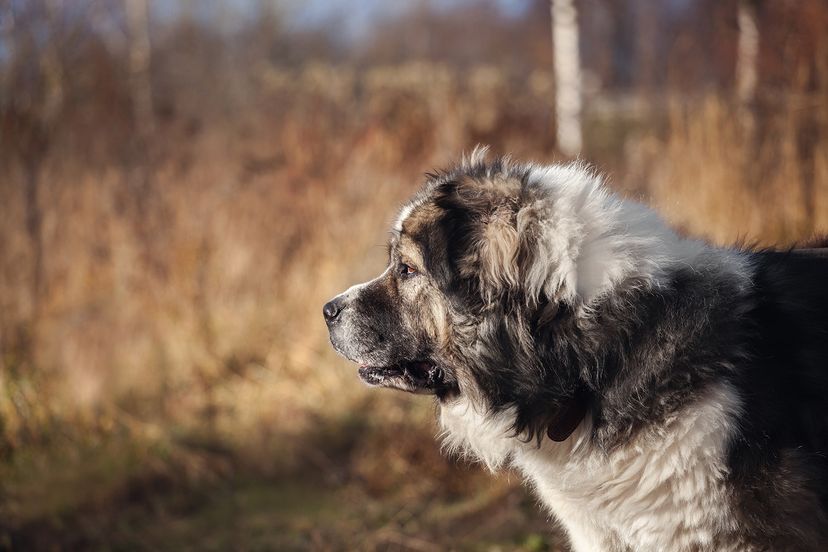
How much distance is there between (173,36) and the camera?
19.0 metres

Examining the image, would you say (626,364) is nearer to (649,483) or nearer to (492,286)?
(649,483)

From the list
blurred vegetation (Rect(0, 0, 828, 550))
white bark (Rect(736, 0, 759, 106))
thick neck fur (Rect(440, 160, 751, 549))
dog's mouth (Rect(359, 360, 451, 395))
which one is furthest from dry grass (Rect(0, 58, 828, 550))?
thick neck fur (Rect(440, 160, 751, 549))

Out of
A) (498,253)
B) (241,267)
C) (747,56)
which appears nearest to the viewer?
(498,253)

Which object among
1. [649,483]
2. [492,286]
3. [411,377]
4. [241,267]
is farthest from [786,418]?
[241,267]

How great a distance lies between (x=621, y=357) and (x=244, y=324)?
5038mm

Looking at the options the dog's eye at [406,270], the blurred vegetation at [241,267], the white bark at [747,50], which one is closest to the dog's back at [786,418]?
the dog's eye at [406,270]

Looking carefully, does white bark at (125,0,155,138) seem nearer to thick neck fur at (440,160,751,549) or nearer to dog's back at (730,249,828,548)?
thick neck fur at (440,160,751,549)

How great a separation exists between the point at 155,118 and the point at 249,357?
2.93m

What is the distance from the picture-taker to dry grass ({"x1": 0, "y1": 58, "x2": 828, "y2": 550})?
17.9 ft

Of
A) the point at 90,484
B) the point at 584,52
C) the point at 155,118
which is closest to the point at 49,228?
the point at 155,118

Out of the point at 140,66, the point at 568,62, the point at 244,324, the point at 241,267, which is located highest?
the point at 140,66

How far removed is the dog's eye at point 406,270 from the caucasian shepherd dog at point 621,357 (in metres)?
0.03

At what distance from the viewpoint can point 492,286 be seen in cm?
284

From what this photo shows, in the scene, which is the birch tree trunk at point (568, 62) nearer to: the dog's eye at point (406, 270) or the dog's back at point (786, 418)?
the dog's eye at point (406, 270)
